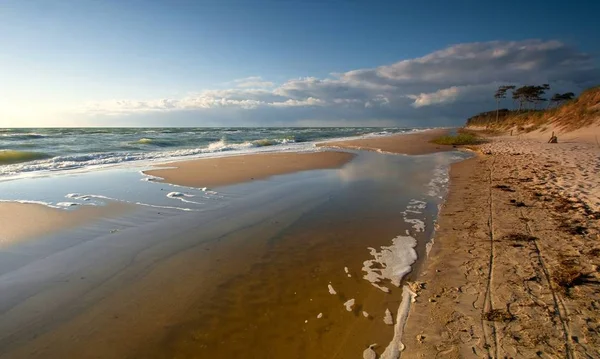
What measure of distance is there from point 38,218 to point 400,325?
30.6 feet

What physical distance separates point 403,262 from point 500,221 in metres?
3.45

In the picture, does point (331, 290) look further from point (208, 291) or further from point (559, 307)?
point (559, 307)

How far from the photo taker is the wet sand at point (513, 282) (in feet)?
11.0

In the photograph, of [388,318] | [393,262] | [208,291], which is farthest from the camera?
[393,262]

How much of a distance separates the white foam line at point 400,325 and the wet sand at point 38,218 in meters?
7.72

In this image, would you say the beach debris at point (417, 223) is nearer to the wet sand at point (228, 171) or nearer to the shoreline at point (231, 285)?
the shoreline at point (231, 285)

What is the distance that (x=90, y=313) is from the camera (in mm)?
4184

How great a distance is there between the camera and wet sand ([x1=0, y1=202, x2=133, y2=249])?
→ 7.02m

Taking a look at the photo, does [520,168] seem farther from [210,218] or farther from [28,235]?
[28,235]

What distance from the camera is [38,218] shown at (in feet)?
26.2

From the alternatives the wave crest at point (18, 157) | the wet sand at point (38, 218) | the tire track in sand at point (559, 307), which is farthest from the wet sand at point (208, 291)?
the wave crest at point (18, 157)

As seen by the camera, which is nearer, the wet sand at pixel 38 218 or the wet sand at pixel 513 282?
the wet sand at pixel 513 282

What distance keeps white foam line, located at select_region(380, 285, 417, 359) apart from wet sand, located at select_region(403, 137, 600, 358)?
9 centimetres

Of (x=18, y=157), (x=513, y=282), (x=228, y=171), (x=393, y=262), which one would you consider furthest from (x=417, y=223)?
(x=18, y=157)
